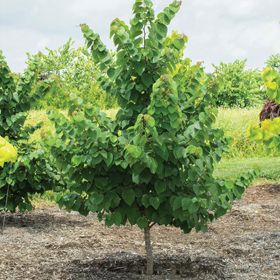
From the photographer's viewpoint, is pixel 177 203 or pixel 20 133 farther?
pixel 20 133

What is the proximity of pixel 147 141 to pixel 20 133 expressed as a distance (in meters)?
3.72

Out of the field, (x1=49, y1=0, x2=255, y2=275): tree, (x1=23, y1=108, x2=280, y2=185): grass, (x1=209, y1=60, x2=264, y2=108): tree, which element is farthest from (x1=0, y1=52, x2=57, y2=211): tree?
(x1=209, y1=60, x2=264, y2=108): tree

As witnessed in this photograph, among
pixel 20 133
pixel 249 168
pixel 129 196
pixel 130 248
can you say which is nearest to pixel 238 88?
pixel 249 168

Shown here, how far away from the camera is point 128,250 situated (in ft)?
20.7

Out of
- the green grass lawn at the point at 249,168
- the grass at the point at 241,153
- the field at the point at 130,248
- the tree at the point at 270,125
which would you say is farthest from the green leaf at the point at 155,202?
the green grass lawn at the point at 249,168

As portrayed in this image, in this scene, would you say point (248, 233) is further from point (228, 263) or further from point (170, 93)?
point (170, 93)

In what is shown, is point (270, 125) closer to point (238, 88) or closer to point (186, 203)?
point (186, 203)

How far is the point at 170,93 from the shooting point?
4383 millimetres

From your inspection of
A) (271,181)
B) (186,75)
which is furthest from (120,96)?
(271,181)

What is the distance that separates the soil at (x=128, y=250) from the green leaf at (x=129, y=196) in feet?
2.46

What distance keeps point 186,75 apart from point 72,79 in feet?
103

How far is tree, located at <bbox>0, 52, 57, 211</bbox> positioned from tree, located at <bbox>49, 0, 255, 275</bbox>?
2.35 meters

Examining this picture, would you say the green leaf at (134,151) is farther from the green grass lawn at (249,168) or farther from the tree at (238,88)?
the tree at (238,88)

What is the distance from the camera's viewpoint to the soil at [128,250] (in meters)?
5.40
